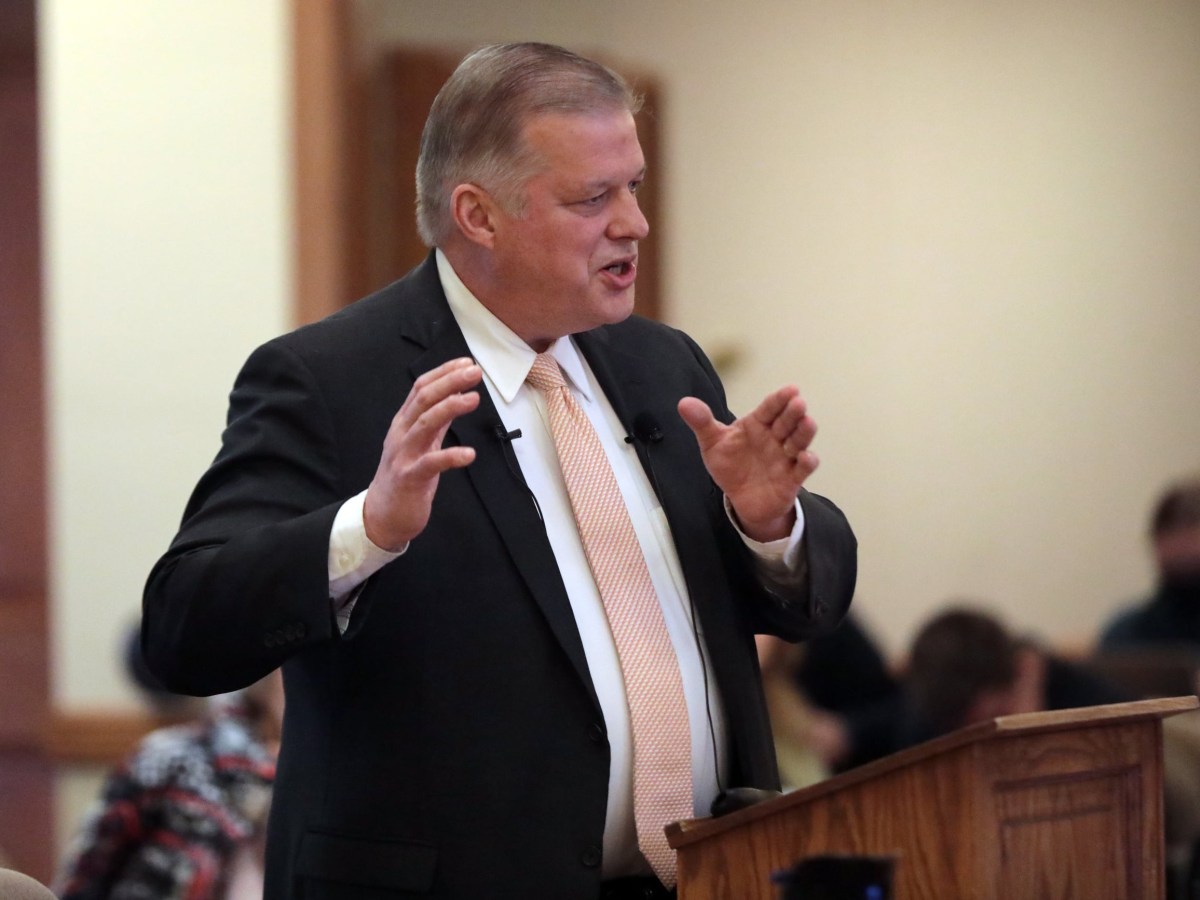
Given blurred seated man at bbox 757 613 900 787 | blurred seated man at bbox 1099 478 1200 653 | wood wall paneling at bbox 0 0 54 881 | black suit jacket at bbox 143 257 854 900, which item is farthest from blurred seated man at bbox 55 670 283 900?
blurred seated man at bbox 1099 478 1200 653

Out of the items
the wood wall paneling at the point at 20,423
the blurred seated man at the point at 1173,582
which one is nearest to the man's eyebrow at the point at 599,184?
the blurred seated man at the point at 1173,582

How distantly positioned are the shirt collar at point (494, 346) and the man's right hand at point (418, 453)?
321mm

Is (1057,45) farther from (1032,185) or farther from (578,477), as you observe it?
(578,477)

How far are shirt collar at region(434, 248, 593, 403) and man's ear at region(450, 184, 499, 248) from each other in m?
0.07

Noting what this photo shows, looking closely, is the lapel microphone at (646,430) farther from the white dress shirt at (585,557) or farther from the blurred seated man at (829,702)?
the blurred seated man at (829,702)

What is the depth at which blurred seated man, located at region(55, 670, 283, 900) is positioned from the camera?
3342mm

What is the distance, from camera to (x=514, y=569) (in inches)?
79.8

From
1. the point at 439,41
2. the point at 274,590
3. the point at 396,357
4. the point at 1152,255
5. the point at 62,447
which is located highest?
the point at 439,41

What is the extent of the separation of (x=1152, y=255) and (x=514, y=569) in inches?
223


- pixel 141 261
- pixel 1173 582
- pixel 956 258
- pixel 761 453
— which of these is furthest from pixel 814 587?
pixel 956 258

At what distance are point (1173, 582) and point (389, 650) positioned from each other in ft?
13.1

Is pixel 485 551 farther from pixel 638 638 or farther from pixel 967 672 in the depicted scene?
pixel 967 672

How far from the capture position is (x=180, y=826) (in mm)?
3391

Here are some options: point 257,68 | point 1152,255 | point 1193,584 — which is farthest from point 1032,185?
point 257,68
